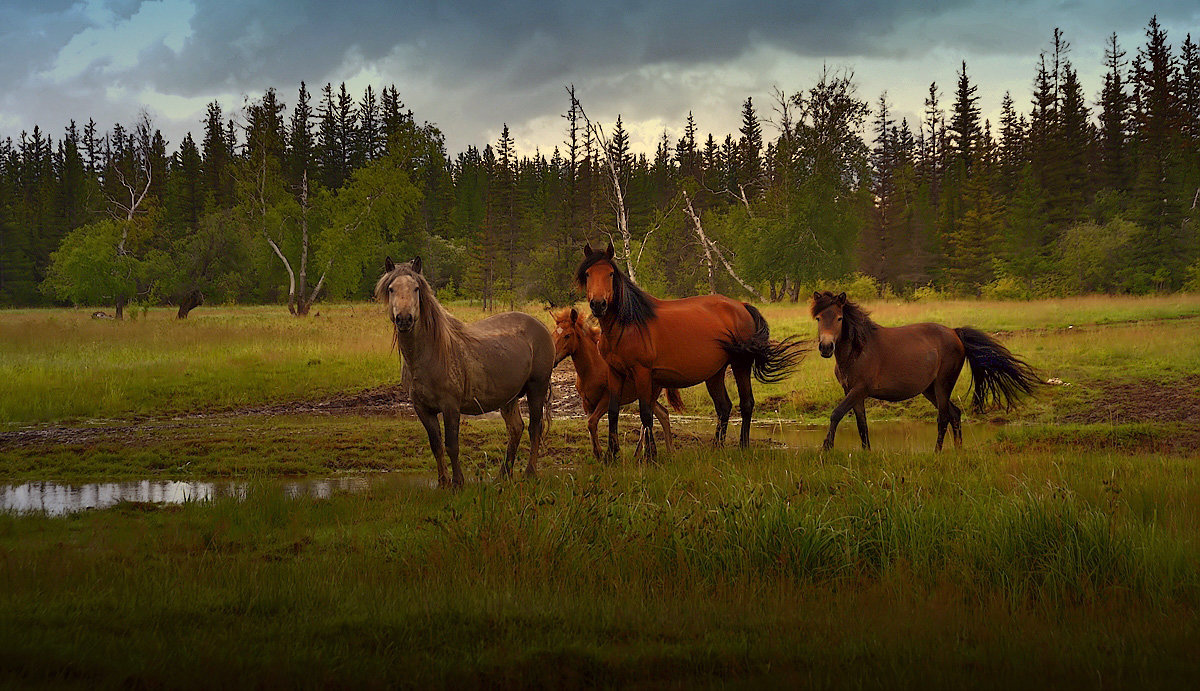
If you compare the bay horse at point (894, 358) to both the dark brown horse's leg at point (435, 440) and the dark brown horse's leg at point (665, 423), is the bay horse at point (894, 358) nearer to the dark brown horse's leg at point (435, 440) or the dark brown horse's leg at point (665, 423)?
the dark brown horse's leg at point (665, 423)

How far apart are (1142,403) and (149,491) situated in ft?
54.4

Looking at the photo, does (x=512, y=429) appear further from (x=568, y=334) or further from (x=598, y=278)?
(x=568, y=334)

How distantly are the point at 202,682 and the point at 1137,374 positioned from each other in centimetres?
1915

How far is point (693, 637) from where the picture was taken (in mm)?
4305

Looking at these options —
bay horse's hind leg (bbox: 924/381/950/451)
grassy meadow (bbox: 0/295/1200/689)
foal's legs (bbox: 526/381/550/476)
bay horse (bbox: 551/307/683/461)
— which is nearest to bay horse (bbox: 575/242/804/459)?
bay horse (bbox: 551/307/683/461)

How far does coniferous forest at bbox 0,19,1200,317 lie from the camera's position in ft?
144

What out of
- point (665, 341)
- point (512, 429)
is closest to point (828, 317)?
point (665, 341)

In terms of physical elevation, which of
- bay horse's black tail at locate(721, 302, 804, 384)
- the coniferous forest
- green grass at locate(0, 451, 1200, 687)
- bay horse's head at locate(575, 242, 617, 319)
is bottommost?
green grass at locate(0, 451, 1200, 687)

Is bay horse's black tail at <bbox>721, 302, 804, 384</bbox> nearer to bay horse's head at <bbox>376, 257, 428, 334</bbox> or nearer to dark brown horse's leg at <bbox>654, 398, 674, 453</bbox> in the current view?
dark brown horse's leg at <bbox>654, 398, 674, 453</bbox>

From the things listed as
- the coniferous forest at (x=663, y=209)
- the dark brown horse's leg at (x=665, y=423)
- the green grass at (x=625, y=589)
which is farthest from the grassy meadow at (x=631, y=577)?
the coniferous forest at (x=663, y=209)

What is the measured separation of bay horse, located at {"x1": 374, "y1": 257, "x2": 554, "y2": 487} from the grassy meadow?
2.69ft

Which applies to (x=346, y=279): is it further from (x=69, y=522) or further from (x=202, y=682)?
(x=202, y=682)

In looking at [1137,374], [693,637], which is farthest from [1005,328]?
[693,637]

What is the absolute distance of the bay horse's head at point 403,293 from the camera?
8.20m
